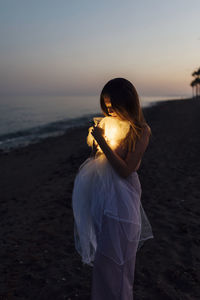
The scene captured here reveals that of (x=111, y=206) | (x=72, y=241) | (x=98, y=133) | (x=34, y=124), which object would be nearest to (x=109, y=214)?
(x=111, y=206)

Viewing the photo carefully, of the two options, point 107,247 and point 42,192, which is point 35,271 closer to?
point 107,247

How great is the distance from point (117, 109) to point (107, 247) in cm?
111

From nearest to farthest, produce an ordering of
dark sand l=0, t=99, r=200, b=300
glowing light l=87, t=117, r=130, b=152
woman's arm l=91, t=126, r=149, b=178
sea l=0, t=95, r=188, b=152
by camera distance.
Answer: woman's arm l=91, t=126, r=149, b=178 → glowing light l=87, t=117, r=130, b=152 → dark sand l=0, t=99, r=200, b=300 → sea l=0, t=95, r=188, b=152

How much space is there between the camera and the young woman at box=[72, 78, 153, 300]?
204cm

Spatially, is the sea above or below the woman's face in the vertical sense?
below

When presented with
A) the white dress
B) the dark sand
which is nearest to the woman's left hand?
the white dress

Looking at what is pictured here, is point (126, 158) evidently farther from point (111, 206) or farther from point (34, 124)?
point (34, 124)

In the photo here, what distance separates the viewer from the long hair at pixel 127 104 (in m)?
2.02

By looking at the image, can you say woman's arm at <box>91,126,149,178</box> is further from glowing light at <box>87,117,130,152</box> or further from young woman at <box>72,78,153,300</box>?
glowing light at <box>87,117,130,152</box>

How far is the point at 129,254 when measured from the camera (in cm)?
215

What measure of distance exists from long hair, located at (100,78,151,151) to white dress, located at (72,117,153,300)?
2.9 inches

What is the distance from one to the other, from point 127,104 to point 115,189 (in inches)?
26.8

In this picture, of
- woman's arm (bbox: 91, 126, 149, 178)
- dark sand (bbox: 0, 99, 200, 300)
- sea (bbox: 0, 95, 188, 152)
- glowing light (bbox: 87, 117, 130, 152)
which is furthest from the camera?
sea (bbox: 0, 95, 188, 152)

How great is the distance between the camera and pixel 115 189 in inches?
81.0
